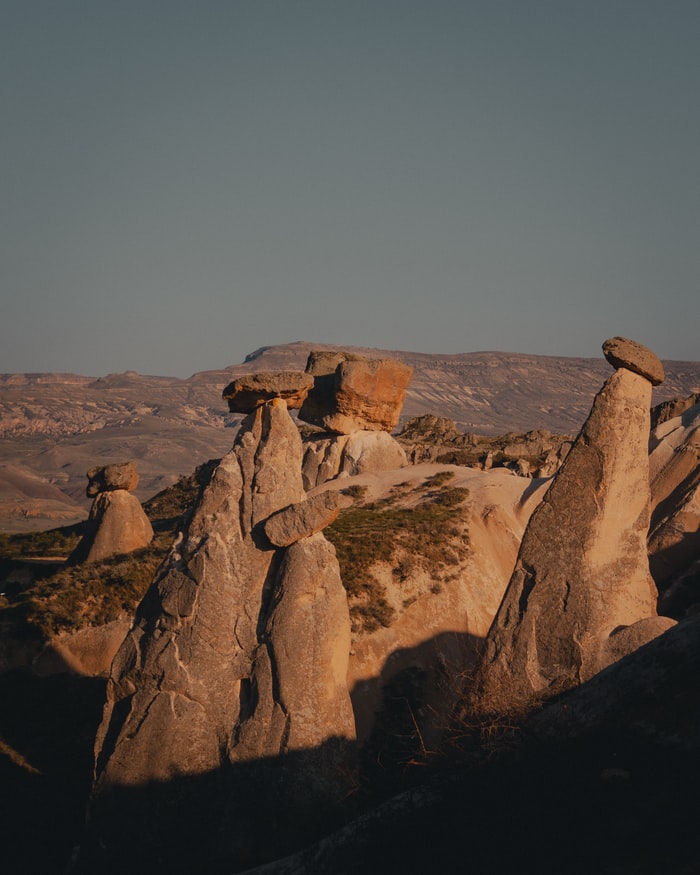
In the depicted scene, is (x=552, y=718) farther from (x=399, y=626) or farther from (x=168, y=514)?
(x=168, y=514)

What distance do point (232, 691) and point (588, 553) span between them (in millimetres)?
4804

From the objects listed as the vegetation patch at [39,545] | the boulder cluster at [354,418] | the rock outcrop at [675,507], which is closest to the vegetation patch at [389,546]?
the rock outcrop at [675,507]

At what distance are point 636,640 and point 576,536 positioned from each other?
147cm

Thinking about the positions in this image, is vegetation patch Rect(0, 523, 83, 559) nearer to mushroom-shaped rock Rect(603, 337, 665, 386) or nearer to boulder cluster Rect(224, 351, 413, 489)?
boulder cluster Rect(224, 351, 413, 489)

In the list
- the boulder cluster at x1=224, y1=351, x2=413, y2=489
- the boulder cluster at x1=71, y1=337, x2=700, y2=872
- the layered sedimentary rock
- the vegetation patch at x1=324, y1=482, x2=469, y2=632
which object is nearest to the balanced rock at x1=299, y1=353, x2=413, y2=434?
the boulder cluster at x1=224, y1=351, x2=413, y2=489

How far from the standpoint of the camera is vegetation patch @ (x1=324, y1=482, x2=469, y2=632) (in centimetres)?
1612

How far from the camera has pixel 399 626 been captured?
52.0 ft

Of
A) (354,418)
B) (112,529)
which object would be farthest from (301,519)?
(354,418)

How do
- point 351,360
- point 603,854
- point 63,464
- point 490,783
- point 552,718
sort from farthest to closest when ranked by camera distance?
1. point 63,464
2. point 351,360
3. point 552,718
4. point 490,783
5. point 603,854

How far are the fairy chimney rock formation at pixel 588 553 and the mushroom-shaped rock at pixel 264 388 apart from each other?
3686 mm

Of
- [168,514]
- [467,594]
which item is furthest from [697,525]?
[168,514]

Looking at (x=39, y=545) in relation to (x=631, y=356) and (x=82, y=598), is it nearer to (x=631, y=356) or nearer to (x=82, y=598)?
(x=82, y=598)

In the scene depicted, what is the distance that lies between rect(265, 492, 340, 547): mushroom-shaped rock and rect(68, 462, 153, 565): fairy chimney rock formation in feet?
42.5

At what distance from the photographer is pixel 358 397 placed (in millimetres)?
26688
